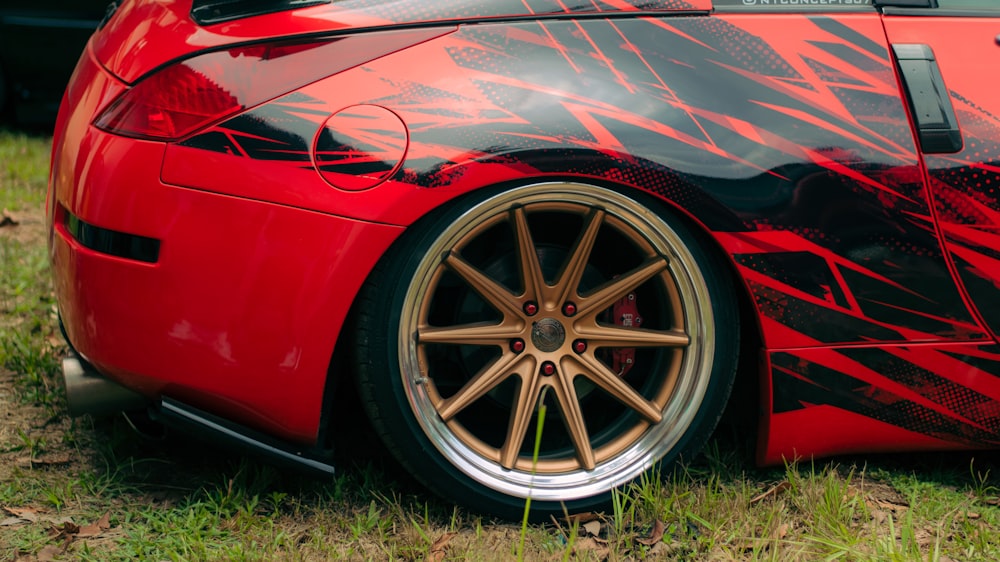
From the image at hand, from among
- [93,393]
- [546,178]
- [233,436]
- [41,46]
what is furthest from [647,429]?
[41,46]

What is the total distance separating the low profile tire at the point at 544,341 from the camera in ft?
6.91

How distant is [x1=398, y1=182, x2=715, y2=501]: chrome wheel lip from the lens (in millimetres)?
2098

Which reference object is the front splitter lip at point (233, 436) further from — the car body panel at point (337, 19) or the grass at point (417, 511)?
the car body panel at point (337, 19)

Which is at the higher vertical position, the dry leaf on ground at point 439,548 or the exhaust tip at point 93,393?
the exhaust tip at point 93,393

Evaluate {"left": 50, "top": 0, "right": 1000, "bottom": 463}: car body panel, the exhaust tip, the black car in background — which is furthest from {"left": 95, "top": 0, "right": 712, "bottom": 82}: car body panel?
the black car in background

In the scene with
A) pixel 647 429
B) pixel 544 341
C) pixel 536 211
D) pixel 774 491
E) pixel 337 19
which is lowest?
pixel 774 491

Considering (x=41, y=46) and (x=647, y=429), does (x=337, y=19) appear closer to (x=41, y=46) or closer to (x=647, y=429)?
(x=647, y=429)

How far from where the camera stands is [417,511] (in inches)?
91.9

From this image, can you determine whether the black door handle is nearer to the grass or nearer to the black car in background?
the grass

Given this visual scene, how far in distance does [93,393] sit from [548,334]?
1061 mm

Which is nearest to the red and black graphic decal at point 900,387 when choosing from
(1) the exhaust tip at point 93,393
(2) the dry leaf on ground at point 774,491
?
(2) the dry leaf on ground at point 774,491

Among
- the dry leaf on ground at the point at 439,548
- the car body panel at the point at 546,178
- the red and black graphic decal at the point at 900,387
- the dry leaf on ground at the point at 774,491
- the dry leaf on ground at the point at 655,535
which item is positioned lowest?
the dry leaf on ground at the point at 439,548

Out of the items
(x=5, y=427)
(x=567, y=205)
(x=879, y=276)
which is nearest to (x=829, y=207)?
(x=879, y=276)

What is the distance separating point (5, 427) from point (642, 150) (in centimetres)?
194
